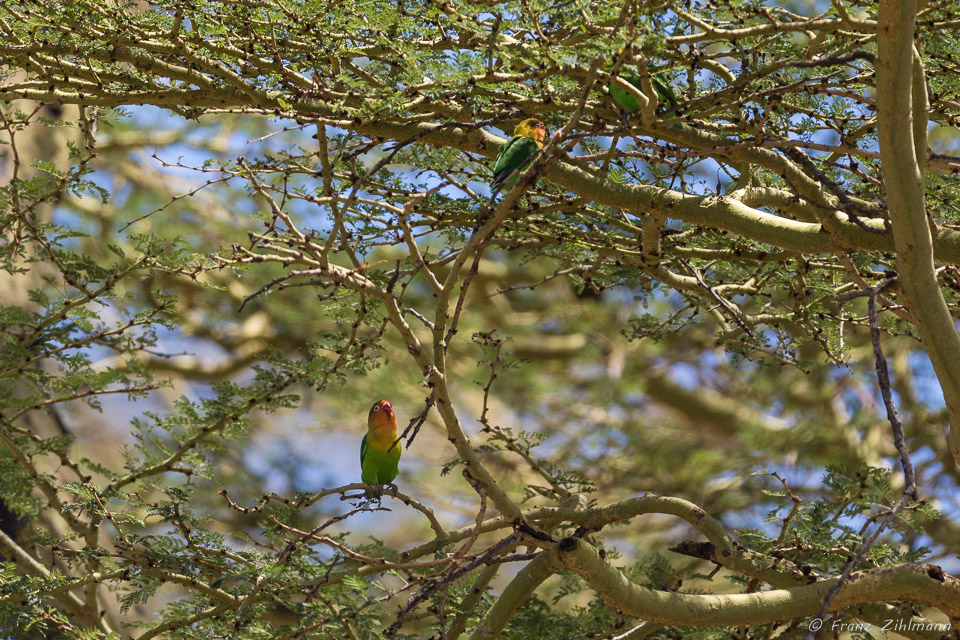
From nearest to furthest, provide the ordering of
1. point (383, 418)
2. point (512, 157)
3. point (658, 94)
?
point (512, 157), point (658, 94), point (383, 418)

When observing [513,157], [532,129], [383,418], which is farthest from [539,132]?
[383,418]

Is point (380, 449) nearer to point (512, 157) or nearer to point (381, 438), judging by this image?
point (381, 438)

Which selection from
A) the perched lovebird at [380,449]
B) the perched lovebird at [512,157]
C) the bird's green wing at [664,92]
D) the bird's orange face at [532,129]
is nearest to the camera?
the perched lovebird at [512,157]

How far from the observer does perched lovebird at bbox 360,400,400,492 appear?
13.2ft

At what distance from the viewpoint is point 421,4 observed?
2947mm

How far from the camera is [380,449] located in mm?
4055

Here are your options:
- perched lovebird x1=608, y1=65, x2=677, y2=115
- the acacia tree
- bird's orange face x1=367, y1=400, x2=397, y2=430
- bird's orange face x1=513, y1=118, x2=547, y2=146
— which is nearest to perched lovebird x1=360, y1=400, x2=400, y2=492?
bird's orange face x1=367, y1=400, x2=397, y2=430

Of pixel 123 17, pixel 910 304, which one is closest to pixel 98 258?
pixel 123 17

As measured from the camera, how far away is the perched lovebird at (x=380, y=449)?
402cm

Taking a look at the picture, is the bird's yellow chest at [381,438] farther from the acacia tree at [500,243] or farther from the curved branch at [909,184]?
the curved branch at [909,184]

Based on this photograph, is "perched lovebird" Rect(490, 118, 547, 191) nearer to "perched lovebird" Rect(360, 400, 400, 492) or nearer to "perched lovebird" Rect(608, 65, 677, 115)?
"perched lovebird" Rect(608, 65, 677, 115)

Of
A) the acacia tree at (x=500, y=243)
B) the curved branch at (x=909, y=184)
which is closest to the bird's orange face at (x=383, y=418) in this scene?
the acacia tree at (x=500, y=243)

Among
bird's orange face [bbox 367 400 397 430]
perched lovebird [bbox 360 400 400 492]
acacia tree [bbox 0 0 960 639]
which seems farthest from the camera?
bird's orange face [bbox 367 400 397 430]

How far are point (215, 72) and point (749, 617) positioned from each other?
241 cm
